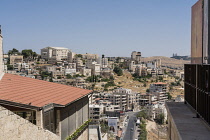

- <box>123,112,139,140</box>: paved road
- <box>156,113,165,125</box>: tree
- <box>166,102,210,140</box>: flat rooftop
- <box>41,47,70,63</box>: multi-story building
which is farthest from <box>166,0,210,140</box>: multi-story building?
<box>41,47,70,63</box>: multi-story building

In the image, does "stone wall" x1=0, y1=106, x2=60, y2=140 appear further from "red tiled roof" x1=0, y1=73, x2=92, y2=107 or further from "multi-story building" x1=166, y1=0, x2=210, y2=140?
"multi-story building" x1=166, y1=0, x2=210, y2=140

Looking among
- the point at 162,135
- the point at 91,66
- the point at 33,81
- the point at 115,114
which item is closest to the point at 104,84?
the point at 91,66

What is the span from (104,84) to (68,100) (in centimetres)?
7982

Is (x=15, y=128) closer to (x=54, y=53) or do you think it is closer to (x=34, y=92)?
(x=34, y=92)

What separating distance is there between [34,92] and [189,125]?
11.9ft

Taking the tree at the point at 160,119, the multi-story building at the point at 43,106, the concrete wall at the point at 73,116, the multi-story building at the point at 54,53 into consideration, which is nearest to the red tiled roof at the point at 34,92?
the multi-story building at the point at 43,106

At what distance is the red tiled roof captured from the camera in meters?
6.29

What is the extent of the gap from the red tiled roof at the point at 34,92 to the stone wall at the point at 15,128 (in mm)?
1149

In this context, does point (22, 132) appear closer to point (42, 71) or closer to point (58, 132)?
point (58, 132)

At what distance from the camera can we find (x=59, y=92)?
322 inches

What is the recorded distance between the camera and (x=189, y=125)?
579cm

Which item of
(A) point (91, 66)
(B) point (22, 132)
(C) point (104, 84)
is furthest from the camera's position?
(A) point (91, 66)

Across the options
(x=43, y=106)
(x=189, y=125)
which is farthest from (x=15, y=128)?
(x=189, y=125)

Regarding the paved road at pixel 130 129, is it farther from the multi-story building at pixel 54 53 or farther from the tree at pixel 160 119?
the multi-story building at pixel 54 53
